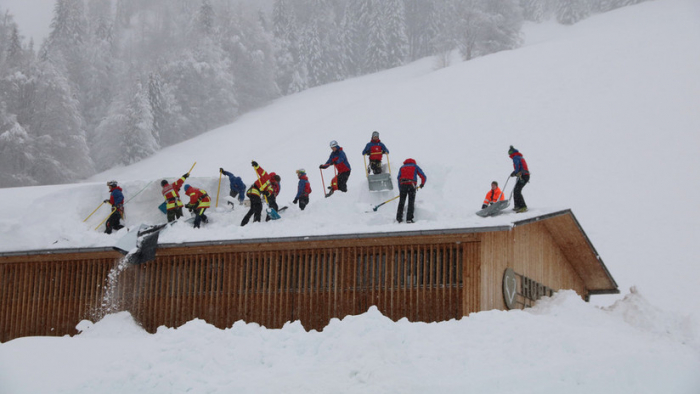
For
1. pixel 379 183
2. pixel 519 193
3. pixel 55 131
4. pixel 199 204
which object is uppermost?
pixel 55 131

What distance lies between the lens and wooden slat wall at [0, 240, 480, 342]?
1145 centimetres

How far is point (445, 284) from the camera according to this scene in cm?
1136

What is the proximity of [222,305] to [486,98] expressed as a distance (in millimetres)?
27098

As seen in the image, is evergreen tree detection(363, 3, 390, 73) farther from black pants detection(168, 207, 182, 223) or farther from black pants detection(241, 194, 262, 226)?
black pants detection(241, 194, 262, 226)

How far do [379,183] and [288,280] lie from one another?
3710 millimetres

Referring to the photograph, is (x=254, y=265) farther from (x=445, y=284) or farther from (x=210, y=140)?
(x=210, y=140)

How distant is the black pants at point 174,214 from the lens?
15680 millimetres

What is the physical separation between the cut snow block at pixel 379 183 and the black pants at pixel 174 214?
15.2ft

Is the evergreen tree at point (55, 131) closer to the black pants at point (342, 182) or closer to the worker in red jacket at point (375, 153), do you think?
the black pants at point (342, 182)

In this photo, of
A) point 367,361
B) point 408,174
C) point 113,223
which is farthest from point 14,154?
point 367,361

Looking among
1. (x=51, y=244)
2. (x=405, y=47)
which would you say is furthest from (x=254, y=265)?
(x=405, y=47)

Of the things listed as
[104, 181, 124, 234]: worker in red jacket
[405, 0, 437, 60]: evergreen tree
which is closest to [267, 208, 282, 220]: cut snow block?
[104, 181, 124, 234]: worker in red jacket

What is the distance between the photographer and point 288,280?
478 inches

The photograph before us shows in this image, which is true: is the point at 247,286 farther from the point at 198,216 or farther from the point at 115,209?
the point at 115,209
